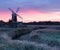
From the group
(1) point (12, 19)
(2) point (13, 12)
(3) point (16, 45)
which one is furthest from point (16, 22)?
(3) point (16, 45)

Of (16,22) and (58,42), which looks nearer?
(58,42)

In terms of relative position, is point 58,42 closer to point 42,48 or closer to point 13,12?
point 42,48

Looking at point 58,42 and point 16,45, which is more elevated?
point 16,45

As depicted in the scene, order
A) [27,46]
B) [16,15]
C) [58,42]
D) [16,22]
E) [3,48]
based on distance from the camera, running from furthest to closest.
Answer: [16,15]
[16,22]
[58,42]
[27,46]
[3,48]

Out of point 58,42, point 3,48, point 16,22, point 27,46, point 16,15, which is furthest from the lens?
point 16,15

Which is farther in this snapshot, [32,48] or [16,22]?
[16,22]

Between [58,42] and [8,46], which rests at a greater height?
[8,46]

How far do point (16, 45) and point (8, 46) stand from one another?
81cm

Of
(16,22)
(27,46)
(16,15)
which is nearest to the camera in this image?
(27,46)

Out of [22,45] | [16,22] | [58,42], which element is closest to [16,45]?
[22,45]

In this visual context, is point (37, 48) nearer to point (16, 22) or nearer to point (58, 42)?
point (58, 42)

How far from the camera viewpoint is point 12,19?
9306cm

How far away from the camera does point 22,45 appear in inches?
784

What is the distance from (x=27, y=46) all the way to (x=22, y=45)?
1.52 feet
